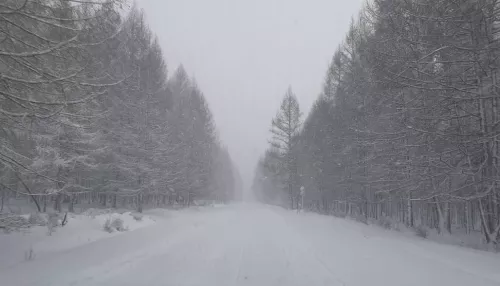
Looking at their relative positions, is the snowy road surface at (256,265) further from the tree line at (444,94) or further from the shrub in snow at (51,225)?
the tree line at (444,94)

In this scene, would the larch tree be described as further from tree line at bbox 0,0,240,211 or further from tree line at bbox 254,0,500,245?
tree line at bbox 254,0,500,245

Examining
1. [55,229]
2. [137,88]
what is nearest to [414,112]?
[55,229]

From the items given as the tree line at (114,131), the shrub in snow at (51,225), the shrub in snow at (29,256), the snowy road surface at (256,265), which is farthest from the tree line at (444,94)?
the shrub in snow at (51,225)

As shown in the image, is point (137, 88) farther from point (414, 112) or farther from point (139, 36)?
point (414, 112)

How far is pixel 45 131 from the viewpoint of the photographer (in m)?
13.9

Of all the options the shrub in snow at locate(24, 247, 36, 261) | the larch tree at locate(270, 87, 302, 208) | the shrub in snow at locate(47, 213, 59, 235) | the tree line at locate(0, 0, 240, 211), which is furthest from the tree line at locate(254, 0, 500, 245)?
the larch tree at locate(270, 87, 302, 208)

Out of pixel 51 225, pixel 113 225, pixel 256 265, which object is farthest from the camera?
pixel 113 225

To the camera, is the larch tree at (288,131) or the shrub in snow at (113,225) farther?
the larch tree at (288,131)

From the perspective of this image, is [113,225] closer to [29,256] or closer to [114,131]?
[29,256]

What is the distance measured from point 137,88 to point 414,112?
1632 centimetres

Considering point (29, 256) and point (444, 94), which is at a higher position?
point (444, 94)

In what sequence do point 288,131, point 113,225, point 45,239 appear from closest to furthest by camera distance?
1. point 45,239
2. point 113,225
3. point 288,131

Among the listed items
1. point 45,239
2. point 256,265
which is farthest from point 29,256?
point 256,265

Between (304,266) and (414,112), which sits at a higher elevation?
(414,112)
